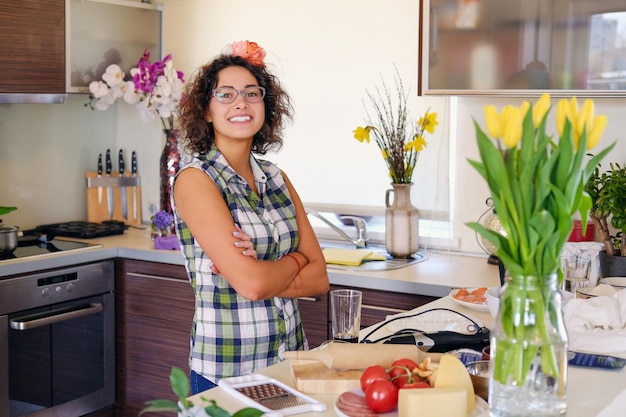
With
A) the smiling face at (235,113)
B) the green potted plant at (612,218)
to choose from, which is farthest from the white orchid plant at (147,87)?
the green potted plant at (612,218)

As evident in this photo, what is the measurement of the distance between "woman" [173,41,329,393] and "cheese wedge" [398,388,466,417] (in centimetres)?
87

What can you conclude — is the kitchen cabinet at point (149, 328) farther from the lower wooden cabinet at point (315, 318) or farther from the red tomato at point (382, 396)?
the red tomato at point (382, 396)

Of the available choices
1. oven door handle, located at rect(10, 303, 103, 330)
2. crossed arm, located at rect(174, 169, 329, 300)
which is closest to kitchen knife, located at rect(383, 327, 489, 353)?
crossed arm, located at rect(174, 169, 329, 300)

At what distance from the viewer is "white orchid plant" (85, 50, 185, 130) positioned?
4.00m

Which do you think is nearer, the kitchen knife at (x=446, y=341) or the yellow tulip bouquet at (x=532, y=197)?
the yellow tulip bouquet at (x=532, y=197)

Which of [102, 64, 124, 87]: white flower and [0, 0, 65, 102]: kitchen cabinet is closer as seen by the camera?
[0, 0, 65, 102]: kitchen cabinet

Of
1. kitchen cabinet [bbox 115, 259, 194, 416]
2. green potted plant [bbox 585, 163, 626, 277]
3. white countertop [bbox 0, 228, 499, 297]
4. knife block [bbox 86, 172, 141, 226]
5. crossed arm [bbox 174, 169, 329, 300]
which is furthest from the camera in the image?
knife block [bbox 86, 172, 141, 226]

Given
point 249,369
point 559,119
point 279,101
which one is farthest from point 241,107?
point 559,119

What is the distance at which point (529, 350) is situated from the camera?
1384mm

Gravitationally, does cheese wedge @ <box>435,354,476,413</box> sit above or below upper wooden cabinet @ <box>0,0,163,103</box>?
below

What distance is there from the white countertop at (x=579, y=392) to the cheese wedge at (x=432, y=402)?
19 centimetres

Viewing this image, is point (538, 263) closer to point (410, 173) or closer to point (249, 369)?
point (249, 369)

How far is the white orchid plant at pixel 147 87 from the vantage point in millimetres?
4000

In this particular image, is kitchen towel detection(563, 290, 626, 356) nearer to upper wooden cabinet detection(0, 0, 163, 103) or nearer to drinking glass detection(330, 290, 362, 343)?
drinking glass detection(330, 290, 362, 343)
